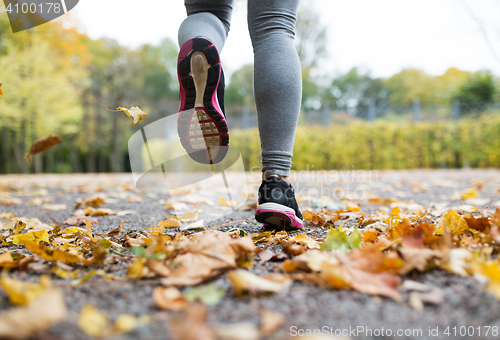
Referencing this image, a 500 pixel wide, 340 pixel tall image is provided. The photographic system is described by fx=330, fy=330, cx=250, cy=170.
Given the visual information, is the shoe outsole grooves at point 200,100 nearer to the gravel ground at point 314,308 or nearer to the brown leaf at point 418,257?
the gravel ground at point 314,308

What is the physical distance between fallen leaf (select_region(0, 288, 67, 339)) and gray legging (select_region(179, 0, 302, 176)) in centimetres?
79

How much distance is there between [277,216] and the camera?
43.6 inches

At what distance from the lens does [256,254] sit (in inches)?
33.8

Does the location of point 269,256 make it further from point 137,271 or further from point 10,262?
point 10,262

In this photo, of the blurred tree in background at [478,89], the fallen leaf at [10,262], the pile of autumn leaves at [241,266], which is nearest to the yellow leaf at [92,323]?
the pile of autumn leaves at [241,266]

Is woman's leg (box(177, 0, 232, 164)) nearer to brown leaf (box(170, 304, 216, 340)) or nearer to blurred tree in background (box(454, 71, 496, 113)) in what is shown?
brown leaf (box(170, 304, 216, 340))

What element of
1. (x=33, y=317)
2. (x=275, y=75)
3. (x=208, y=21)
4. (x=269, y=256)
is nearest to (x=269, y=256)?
(x=269, y=256)

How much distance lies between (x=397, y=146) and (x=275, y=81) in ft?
26.2

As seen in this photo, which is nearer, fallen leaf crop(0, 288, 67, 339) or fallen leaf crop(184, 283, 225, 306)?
fallen leaf crop(0, 288, 67, 339)

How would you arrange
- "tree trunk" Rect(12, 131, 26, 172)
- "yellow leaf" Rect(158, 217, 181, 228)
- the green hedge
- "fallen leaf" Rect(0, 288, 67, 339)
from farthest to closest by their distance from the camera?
"tree trunk" Rect(12, 131, 26, 172) < the green hedge < "yellow leaf" Rect(158, 217, 181, 228) < "fallen leaf" Rect(0, 288, 67, 339)

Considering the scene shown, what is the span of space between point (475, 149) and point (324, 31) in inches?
446

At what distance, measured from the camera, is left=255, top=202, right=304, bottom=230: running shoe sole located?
3.61 ft

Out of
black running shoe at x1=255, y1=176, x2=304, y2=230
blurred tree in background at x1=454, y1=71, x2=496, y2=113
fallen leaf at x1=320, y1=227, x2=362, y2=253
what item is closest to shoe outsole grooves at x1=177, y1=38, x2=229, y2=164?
black running shoe at x1=255, y1=176, x2=304, y2=230

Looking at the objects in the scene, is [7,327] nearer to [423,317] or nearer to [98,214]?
[423,317]
